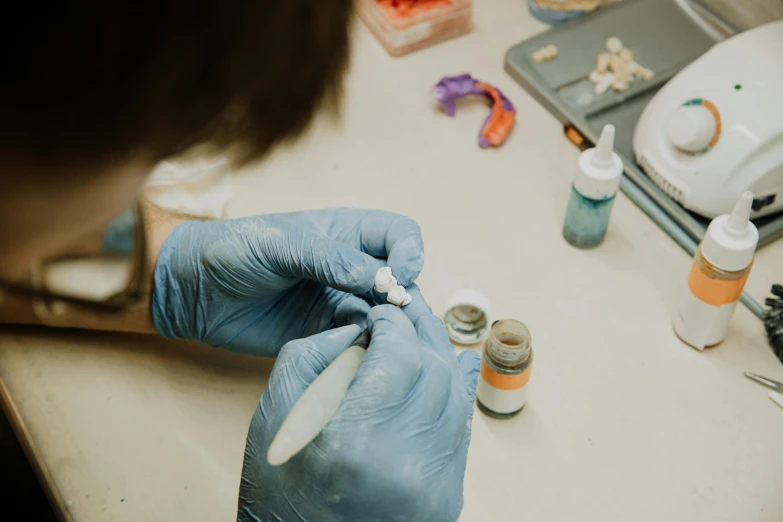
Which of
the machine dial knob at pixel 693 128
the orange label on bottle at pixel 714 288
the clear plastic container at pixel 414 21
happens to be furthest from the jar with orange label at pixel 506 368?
the clear plastic container at pixel 414 21

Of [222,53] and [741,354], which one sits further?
[741,354]

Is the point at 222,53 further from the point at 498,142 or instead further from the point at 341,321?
the point at 498,142

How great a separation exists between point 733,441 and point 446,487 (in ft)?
1.26

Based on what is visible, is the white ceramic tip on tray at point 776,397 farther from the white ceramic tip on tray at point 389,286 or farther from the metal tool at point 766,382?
the white ceramic tip on tray at point 389,286

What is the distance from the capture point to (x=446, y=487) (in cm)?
71

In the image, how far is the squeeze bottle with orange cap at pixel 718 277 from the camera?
2.74 feet

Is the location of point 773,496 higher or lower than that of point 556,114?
lower

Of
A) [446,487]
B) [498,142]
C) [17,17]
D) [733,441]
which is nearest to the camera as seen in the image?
[17,17]

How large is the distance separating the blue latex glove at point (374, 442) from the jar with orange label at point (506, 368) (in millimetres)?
69

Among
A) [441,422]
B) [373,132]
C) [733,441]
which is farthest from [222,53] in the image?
[373,132]

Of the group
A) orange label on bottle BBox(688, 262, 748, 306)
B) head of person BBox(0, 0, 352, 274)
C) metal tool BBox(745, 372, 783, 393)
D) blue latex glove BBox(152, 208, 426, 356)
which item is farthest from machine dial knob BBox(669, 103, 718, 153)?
head of person BBox(0, 0, 352, 274)

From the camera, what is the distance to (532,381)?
2.98 feet

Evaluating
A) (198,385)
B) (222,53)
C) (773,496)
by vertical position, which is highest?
(222,53)

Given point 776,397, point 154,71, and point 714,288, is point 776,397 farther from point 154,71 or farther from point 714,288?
point 154,71
